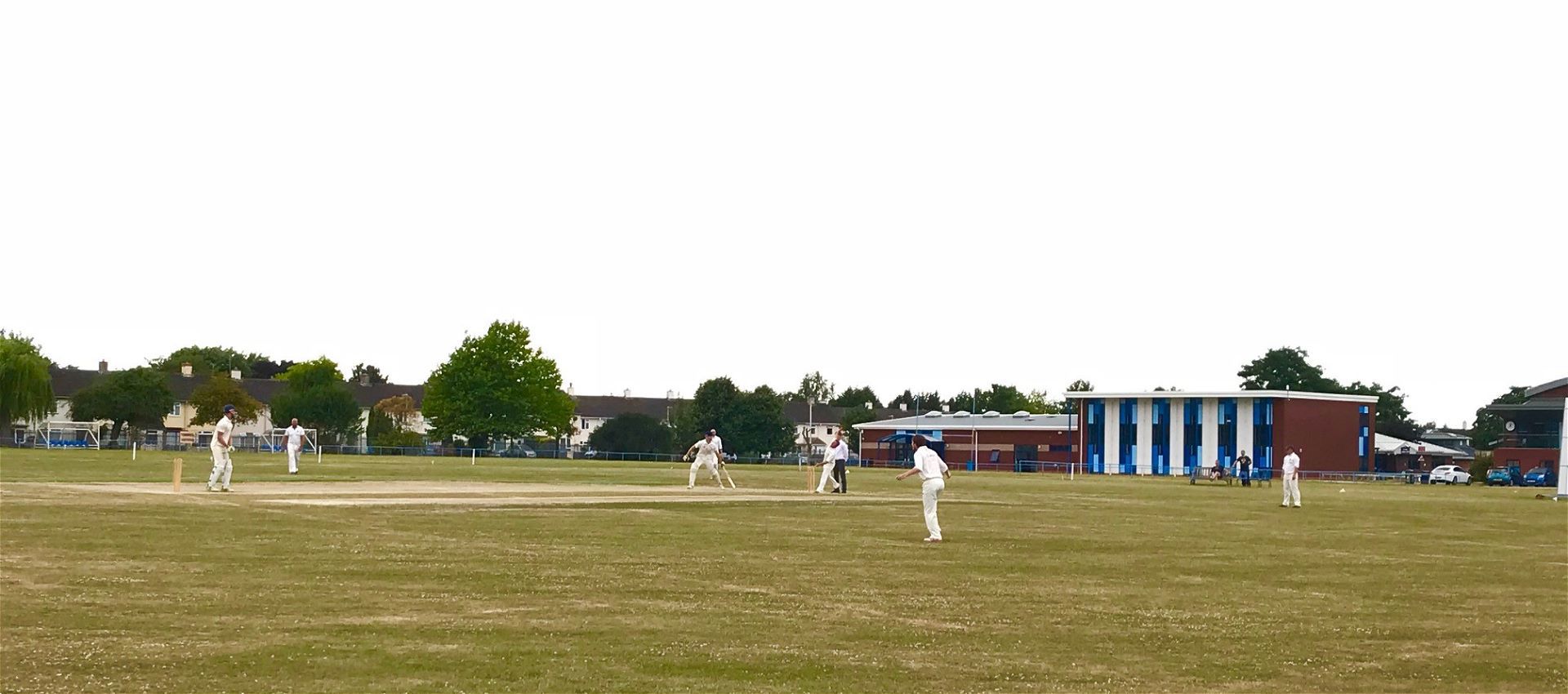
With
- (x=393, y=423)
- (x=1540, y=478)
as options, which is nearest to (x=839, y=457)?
(x=1540, y=478)

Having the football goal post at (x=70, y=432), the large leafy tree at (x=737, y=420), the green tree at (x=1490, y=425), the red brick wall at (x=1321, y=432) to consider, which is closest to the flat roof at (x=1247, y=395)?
the red brick wall at (x=1321, y=432)

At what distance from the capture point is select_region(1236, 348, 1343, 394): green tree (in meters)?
170

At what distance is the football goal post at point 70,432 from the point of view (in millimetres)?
143875

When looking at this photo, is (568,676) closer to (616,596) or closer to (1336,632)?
(616,596)

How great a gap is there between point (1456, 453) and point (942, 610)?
155 meters

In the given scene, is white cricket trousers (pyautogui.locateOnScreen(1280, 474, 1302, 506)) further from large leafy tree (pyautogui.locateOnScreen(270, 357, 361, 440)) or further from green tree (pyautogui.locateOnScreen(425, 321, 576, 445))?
large leafy tree (pyautogui.locateOnScreen(270, 357, 361, 440))

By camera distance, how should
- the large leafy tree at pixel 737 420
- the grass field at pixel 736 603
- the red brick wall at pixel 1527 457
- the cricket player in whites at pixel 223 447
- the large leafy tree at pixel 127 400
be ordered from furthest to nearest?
the large leafy tree at pixel 737 420 < the large leafy tree at pixel 127 400 < the red brick wall at pixel 1527 457 < the cricket player in whites at pixel 223 447 < the grass field at pixel 736 603

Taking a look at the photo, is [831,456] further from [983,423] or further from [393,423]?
[393,423]

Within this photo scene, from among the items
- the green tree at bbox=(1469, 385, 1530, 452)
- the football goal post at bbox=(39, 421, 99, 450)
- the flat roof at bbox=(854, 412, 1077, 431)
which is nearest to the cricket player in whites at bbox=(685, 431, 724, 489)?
the flat roof at bbox=(854, 412, 1077, 431)

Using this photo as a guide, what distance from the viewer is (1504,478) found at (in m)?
98.2

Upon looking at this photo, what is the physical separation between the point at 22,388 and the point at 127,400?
2255 cm

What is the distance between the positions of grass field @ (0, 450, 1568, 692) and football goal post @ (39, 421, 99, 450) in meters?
121

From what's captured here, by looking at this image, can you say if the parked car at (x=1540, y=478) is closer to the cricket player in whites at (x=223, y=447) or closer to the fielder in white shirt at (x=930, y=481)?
the fielder in white shirt at (x=930, y=481)

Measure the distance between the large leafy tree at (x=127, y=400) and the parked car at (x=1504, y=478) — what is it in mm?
99098
